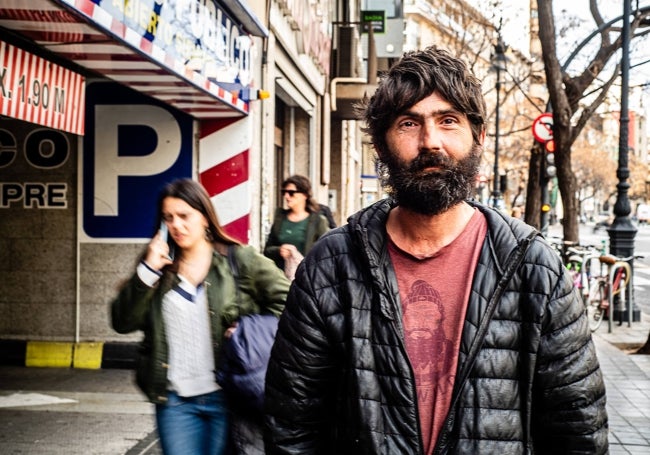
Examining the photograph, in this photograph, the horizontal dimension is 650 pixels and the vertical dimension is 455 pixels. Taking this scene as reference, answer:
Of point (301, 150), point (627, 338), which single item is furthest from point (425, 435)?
point (301, 150)

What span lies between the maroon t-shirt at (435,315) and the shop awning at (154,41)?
261cm

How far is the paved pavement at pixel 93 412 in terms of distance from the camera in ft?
17.1

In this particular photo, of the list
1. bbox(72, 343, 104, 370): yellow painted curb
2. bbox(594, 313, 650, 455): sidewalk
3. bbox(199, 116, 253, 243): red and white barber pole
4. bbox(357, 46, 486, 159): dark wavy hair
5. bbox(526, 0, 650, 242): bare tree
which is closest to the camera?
bbox(357, 46, 486, 159): dark wavy hair

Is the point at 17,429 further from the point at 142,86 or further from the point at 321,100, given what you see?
the point at 321,100

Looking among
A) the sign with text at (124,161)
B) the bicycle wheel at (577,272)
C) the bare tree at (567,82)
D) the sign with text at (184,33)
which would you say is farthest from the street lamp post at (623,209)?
the sign with text at (124,161)

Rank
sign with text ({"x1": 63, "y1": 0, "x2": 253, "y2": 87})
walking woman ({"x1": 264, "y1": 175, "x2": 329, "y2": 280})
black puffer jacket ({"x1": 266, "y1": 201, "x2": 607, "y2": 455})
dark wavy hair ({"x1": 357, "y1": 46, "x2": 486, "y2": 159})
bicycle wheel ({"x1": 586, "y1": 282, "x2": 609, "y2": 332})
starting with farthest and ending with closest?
bicycle wheel ({"x1": 586, "y1": 282, "x2": 609, "y2": 332})
walking woman ({"x1": 264, "y1": 175, "x2": 329, "y2": 280})
sign with text ({"x1": 63, "y1": 0, "x2": 253, "y2": 87})
dark wavy hair ({"x1": 357, "y1": 46, "x2": 486, "y2": 159})
black puffer jacket ({"x1": 266, "y1": 201, "x2": 607, "y2": 455})

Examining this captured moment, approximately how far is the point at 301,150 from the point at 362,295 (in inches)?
466

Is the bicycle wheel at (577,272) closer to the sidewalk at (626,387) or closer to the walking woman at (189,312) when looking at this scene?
the sidewalk at (626,387)

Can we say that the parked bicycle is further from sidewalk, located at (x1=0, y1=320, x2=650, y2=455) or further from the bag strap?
the bag strap

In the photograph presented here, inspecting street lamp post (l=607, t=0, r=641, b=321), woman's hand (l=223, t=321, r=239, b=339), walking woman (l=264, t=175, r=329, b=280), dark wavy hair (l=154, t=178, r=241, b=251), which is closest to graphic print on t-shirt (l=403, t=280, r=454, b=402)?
woman's hand (l=223, t=321, r=239, b=339)

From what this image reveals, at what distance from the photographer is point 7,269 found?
756cm

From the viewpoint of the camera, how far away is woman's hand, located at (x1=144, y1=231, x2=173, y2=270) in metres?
3.23

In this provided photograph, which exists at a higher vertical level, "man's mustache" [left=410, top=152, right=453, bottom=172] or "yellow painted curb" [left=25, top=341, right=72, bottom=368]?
"man's mustache" [left=410, top=152, right=453, bottom=172]

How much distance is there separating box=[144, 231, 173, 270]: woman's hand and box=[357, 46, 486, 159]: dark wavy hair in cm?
153
